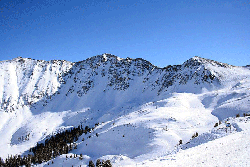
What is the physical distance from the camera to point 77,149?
45.1 meters

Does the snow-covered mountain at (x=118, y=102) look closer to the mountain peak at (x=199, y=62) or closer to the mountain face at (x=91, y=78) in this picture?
the mountain face at (x=91, y=78)

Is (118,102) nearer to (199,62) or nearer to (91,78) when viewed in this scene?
(91,78)

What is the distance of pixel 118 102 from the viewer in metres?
108

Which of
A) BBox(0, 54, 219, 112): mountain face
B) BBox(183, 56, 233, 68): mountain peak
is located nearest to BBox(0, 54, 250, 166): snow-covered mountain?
BBox(0, 54, 219, 112): mountain face

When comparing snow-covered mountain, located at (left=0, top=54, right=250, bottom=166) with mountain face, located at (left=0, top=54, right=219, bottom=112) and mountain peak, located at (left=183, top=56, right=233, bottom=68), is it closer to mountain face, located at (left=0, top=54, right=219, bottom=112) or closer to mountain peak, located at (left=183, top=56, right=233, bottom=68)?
mountain face, located at (left=0, top=54, right=219, bottom=112)

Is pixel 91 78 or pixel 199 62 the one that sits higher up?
pixel 91 78

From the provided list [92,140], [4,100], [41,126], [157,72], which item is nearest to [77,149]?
[92,140]

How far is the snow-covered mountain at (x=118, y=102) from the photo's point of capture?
37.7 metres

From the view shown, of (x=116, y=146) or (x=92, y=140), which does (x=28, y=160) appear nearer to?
(x=92, y=140)

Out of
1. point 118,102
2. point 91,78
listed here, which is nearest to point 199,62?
point 118,102

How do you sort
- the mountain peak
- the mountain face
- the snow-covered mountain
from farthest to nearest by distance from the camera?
the mountain peak
the mountain face
the snow-covered mountain

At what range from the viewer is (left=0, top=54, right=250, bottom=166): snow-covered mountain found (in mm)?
37656

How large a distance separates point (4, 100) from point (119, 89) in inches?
3453

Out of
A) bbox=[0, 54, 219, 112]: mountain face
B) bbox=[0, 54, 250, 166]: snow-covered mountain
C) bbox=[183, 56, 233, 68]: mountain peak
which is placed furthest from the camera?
bbox=[183, 56, 233, 68]: mountain peak
